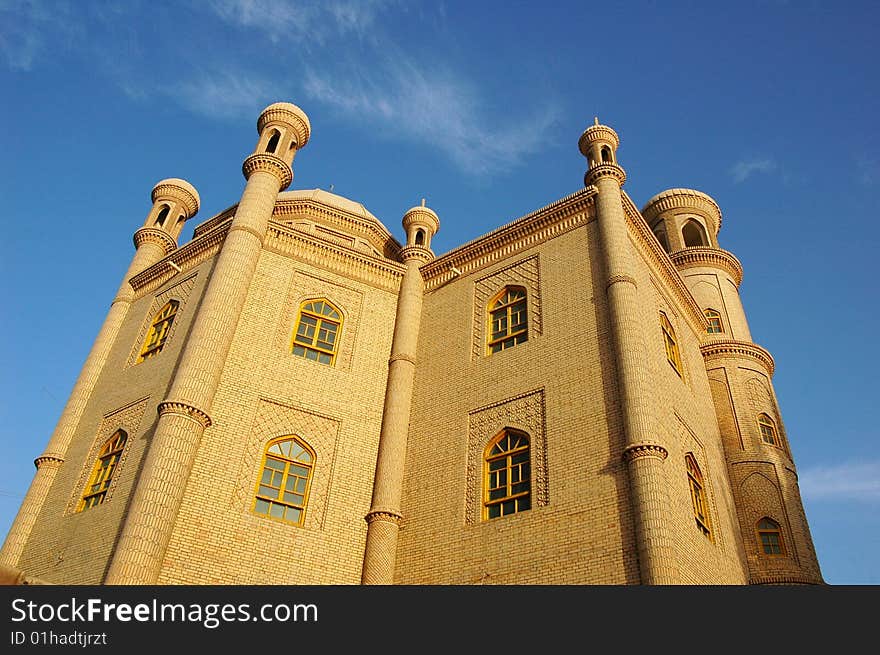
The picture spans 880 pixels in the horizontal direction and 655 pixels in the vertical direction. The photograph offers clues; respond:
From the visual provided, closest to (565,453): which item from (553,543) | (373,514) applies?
(553,543)

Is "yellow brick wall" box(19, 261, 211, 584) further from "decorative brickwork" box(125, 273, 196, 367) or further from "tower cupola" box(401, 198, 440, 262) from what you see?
"tower cupola" box(401, 198, 440, 262)

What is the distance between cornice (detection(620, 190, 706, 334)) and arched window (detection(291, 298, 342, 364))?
18.8ft

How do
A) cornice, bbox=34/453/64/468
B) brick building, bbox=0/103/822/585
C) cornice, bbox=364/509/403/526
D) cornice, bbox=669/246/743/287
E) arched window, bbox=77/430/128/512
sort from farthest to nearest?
1. cornice, bbox=669/246/743/287
2. cornice, bbox=34/453/64/468
3. arched window, bbox=77/430/128/512
4. cornice, bbox=364/509/403/526
5. brick building, bbox=0/103/822/585

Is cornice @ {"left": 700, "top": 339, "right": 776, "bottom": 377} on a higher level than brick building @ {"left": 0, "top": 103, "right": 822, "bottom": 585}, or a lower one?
higher

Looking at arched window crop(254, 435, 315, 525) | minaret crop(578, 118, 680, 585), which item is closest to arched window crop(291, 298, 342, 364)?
arched window crop(254, 435, 315, 525)

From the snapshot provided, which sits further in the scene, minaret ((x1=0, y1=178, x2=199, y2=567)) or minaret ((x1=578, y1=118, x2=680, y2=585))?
minaret ((x1=0, y1=178, x2=199, y2=567))

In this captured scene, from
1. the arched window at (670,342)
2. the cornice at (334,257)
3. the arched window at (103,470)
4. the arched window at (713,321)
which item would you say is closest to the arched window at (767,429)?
the arched window at (713,321)

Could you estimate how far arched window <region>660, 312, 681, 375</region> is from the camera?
527 inches

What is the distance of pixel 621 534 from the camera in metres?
9.34

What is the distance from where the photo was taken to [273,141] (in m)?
15.9

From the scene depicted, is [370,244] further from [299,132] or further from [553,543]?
[553,543]

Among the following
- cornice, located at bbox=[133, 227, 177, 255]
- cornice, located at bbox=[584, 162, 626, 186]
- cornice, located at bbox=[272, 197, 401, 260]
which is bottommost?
cornice, located at bbox=[584, 162, 626, 186]
